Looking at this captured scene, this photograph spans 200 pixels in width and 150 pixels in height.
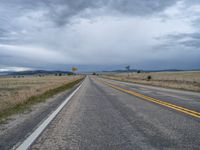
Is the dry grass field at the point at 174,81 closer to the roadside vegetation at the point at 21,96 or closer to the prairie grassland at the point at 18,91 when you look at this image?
the roadside vegetation at the point at 21,96

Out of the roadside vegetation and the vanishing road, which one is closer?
the vanishing road

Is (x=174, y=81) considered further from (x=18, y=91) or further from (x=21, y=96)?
(x=21, y=96)

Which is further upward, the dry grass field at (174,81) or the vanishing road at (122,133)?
the vanishing road at (122,133)

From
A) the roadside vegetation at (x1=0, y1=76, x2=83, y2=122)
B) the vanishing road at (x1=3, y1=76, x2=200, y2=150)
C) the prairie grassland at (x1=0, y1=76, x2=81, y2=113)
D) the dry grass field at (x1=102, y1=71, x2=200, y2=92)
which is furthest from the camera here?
the dry grass field at (x1=102, y1=71, x2=200, y2=92)

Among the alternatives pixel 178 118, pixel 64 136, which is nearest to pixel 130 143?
pixel 64 136

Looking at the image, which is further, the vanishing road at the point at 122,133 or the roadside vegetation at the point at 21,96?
the roadside vegetation at the point at 21,96

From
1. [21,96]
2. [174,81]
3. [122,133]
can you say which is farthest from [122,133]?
[174,81]

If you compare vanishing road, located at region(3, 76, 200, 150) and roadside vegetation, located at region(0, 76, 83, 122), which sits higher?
vanishing road, located at region(3, 76, 200, 150)

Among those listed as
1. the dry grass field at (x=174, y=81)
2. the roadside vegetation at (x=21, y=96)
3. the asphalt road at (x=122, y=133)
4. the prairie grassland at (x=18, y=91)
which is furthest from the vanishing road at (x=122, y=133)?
the dry grass field at (x=174, y=81)

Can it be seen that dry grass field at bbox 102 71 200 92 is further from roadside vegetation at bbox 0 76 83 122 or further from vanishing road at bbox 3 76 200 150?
vanishing road at bbox 3 76 200 150

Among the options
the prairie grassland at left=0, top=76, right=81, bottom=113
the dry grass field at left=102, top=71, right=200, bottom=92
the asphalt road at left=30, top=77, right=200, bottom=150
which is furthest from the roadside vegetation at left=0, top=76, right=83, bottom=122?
the dry grass field at left=102, top=71, right=200, bottom=92

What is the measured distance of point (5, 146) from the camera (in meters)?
4.28

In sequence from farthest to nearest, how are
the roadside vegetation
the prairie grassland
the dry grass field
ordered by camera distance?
the dry grass field
the prairie grassland
the roadside vegetation

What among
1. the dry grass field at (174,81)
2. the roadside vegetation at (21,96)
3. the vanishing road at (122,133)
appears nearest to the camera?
the vanishing road at (122,133)
